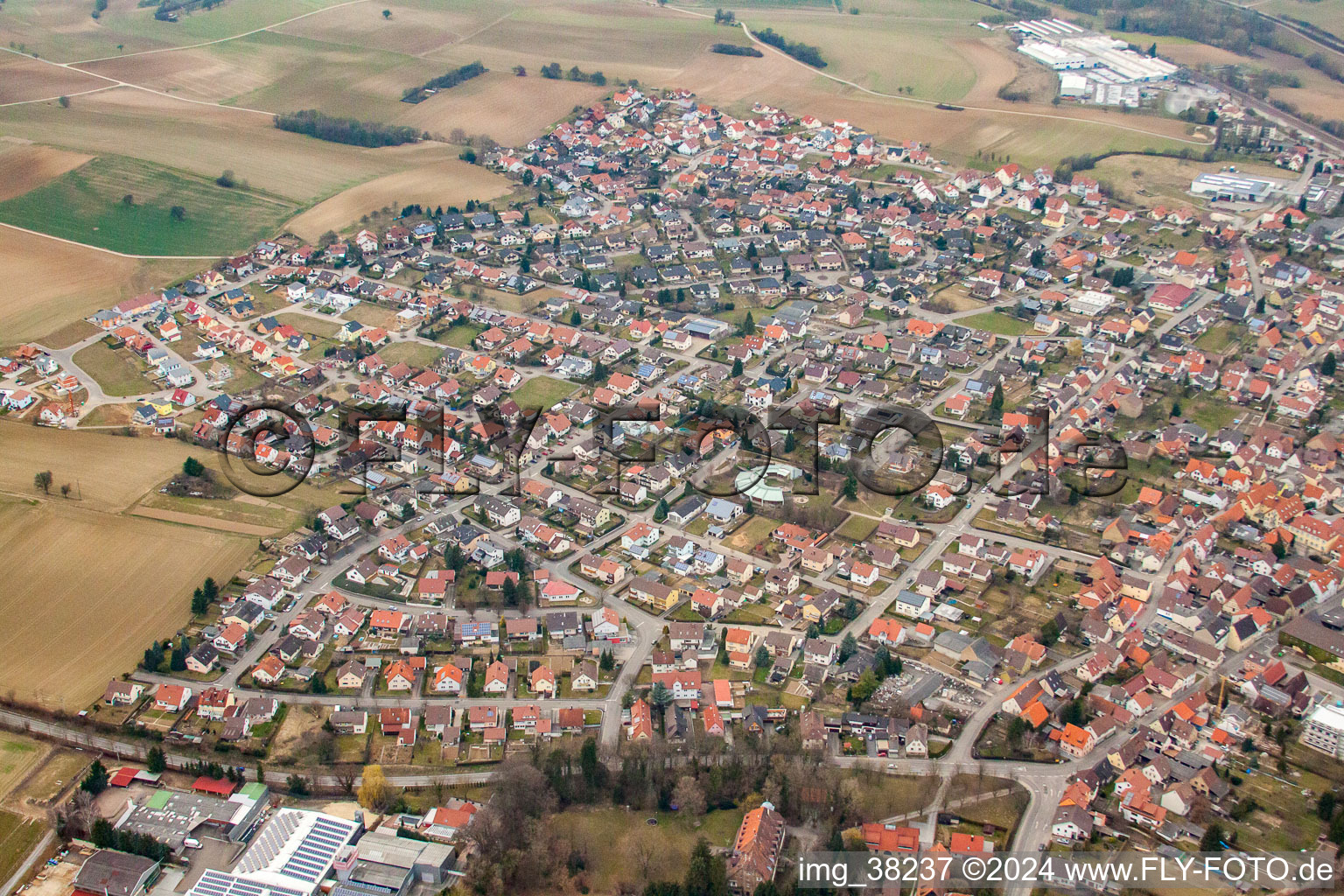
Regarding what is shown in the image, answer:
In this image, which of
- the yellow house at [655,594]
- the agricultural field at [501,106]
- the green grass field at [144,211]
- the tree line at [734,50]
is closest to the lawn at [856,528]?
the yellow house at [655,594]

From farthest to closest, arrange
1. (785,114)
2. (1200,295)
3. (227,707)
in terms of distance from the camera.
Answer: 1. (785,114)
2. (1200,295)
3. (227,707)

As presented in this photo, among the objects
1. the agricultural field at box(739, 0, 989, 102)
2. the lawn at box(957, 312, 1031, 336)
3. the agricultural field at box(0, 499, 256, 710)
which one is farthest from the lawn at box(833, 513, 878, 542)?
the agricultural field at box(739, 0, 989, 102)

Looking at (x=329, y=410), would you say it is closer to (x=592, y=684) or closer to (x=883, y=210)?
(x=592, y=684)

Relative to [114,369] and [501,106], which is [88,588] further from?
[501,106]

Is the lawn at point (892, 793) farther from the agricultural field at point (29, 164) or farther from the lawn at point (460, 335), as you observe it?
the agricultural field at point (29, 164)

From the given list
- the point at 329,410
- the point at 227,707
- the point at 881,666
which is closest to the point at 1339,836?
the point at 881,666

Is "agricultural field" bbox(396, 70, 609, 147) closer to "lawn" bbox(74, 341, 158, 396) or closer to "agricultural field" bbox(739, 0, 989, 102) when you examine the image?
"agricultural field" bbox(739, 0, 989, 102)

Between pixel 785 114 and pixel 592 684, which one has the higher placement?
pixel 785 114
